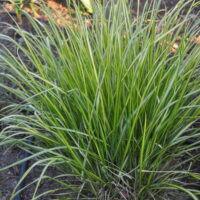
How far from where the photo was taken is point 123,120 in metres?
1.24

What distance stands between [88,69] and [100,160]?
38 cm

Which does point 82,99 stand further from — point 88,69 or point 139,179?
point 139,179

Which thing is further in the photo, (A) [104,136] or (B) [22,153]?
(B) [22,153]

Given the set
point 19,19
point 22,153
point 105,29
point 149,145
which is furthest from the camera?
point 19,19

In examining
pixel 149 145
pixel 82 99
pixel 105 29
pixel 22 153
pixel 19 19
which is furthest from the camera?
pixel 19 19

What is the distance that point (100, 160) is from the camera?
1.19 metres

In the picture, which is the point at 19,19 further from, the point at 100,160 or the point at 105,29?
the point at 100,160

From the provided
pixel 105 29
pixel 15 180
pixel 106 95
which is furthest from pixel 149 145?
pixel 15 180

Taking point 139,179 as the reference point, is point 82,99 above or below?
above

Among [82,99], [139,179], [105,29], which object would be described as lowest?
[139,179]

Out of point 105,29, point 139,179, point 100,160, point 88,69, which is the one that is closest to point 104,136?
point 100,160

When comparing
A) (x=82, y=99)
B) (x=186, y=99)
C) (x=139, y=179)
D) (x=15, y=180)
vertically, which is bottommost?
(x=15, y=180)

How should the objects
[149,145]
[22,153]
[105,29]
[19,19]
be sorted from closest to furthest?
1. [149,145]
2. [105,29]
3. [22,153]
4. [19,19]

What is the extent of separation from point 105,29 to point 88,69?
21 centimetres
